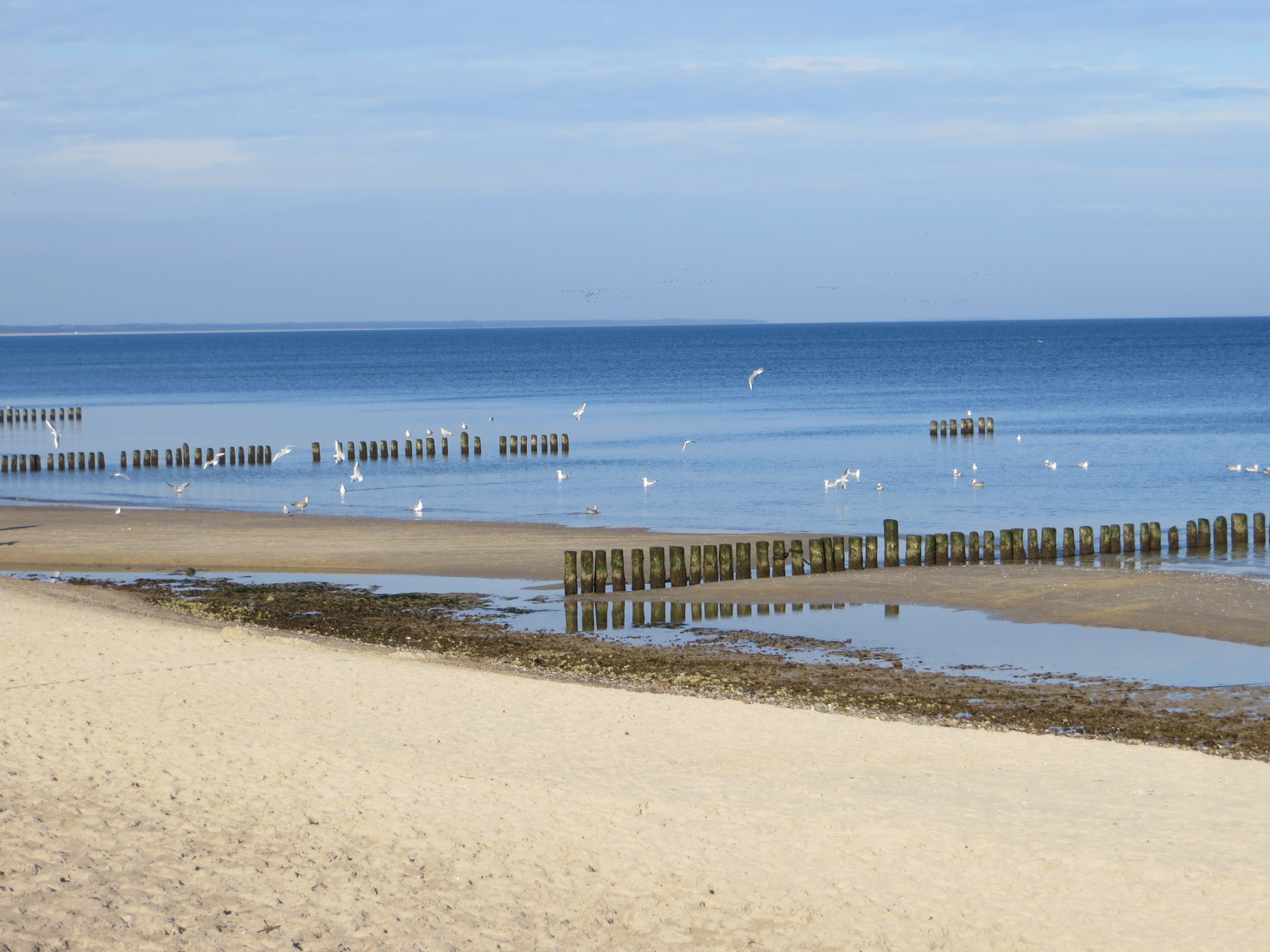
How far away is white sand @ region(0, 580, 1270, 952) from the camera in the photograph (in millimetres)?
8398

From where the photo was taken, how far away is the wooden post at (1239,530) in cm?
2678

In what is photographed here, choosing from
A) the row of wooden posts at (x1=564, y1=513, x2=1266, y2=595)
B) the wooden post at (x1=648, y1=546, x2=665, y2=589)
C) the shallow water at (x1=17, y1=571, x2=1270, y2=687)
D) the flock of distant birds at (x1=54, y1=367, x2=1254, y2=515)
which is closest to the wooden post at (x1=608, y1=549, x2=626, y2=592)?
the row of wooden posts at (x1=564, y1=513, x2=1266, y2=595)

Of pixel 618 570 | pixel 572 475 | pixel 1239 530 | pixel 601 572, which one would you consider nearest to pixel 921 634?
pixel 618 570

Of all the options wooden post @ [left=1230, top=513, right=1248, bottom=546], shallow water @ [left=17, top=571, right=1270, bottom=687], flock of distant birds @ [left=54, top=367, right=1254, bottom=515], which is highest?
flock of distant birds @ [left=54, top=367, right=1254, bottom=515]

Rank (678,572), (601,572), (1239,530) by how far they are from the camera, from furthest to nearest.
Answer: (1239,530), (678,572), (601,572)

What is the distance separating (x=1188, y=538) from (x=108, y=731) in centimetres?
2079

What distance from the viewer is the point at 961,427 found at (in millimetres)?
58406

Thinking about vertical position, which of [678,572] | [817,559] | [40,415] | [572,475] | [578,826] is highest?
[40,415]

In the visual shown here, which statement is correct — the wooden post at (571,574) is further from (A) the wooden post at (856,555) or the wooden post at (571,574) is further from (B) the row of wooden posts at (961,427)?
Answer: (B) the row of wooden posts at (961,427)

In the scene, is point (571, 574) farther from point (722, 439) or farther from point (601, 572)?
point (722, 439)

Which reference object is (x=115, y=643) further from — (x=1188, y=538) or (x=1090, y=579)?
(x=1188, y=538)

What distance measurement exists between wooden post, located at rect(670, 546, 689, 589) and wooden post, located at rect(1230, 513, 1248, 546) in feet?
37.5

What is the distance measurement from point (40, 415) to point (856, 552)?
6021 cm

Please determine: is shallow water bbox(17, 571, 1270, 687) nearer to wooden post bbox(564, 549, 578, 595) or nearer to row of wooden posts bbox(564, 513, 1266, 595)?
wooden post bbox(564, 549, 578, 595)
